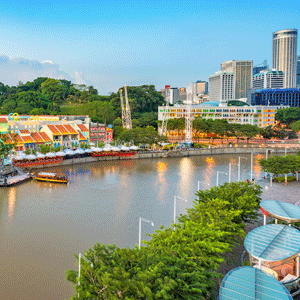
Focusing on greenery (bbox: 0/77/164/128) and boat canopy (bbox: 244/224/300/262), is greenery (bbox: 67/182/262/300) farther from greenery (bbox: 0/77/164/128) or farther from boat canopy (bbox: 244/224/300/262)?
greenery (bbox: 0/77/164/128)

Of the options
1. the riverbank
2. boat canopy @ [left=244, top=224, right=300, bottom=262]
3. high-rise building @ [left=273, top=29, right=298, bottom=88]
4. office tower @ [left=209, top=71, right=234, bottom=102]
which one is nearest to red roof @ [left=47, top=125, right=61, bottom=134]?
the riverbank

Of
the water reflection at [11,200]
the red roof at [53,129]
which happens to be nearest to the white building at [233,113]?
the red roof at [53,129]

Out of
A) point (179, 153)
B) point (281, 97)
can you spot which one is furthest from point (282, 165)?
point (281, 97)

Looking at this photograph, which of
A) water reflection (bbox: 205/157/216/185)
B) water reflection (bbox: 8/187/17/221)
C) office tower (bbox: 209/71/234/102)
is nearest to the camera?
water reflection (bbox: 8/187/17/221)

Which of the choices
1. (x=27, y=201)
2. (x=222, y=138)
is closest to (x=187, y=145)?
(x=222, y=138)

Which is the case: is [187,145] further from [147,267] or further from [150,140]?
[147,267]

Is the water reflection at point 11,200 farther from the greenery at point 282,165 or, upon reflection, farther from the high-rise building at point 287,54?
the high-rise building at point 287,54
